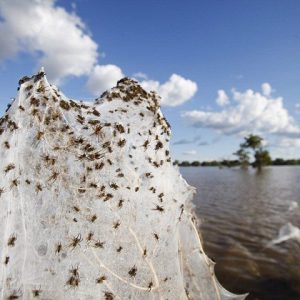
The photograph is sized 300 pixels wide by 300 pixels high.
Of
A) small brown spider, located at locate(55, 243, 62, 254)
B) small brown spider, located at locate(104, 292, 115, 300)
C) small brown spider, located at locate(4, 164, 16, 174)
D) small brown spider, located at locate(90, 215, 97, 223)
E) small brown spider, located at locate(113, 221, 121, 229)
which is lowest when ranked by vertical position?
small brown spider, located at locate(104, 292, 115, 300)

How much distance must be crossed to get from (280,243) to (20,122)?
30.2ft

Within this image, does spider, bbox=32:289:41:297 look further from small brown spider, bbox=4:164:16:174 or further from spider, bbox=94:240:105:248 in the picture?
small brown spider, bbox=4:164:16:174

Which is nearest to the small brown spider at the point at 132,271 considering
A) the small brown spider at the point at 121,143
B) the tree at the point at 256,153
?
the small brown spider at the point at 121,143

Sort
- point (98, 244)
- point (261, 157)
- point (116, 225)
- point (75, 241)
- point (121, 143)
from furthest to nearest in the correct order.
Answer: point (261, 157)
point (121, 143)
point (116, 225)
point (98, 244)
point (75, 241)

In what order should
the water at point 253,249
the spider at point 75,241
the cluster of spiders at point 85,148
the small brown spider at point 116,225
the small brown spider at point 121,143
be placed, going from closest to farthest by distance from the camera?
the spider at point 75,241
the cluster of spiders at point 85,148
the small brown spider at point 116,225
the small brown spider at point 121,143
the water at point 253,249

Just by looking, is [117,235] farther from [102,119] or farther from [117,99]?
[117,99]

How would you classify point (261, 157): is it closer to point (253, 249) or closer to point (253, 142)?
point (253, 142)

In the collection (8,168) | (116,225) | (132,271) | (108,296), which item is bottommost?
(108,296)

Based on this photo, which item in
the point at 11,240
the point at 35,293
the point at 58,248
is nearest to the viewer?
the point at 35,293

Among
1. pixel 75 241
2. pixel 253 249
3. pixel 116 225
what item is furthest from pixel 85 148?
pixel 253 249

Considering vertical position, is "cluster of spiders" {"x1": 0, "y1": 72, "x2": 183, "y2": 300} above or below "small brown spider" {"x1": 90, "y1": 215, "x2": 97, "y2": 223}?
above

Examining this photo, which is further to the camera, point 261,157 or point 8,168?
point 261,157

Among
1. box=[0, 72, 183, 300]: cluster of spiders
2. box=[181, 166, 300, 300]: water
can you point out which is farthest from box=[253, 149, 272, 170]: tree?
box=[0, 72, 183, 300]: cluster of spiders

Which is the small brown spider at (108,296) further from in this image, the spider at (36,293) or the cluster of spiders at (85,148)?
the spider at (36,293)
